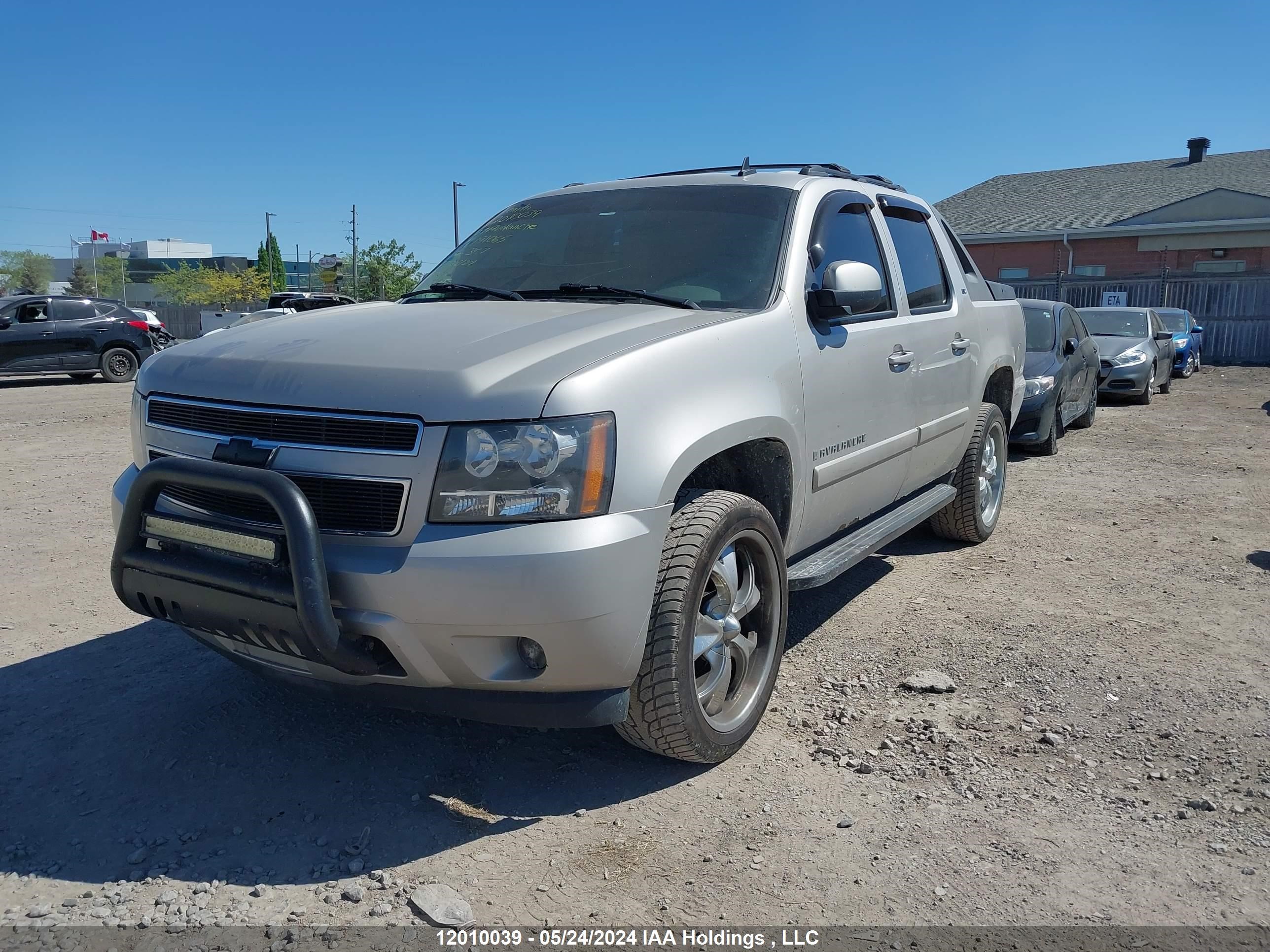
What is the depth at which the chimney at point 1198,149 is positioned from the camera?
Result: 110ft

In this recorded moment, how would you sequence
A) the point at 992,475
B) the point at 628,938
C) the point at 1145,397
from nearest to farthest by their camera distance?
the point at 628,938
the point at 992,475
the point at 1145,397

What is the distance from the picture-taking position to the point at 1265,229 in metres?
27.9

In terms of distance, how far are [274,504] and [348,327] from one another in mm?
962

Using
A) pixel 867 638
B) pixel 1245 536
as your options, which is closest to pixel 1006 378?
pixel 1245 536

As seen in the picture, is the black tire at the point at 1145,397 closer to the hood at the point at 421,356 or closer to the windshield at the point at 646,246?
the windshield at the point at 646,246

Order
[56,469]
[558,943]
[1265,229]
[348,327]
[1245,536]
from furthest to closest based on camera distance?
[1265,229] < [56,469] < [1245,536] < [348,327] < [558,943]

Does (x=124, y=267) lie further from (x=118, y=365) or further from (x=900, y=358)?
(x=900, y=358)

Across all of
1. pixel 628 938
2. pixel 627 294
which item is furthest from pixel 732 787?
pixel 627 294

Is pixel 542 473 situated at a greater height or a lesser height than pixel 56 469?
greater

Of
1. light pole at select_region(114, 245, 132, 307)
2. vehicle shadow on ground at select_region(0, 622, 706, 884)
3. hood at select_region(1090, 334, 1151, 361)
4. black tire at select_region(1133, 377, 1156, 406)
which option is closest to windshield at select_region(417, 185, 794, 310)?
→ vehicle shadow on ground at select_region(0, 622, 706, 884)

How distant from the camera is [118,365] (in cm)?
1809

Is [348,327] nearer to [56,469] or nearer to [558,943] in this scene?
[558,943]

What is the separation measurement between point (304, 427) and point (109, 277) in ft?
454

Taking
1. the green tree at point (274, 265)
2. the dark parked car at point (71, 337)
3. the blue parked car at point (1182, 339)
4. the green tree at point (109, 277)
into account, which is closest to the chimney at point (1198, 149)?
the blue parked car at point (1182, 339)
